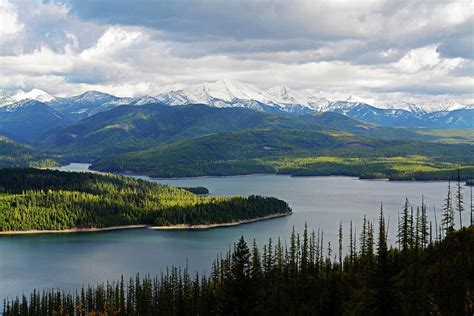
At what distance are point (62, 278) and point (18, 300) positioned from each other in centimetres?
2186

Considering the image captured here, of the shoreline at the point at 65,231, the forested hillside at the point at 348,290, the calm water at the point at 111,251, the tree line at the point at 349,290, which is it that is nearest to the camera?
the tree line at the point at 349,290

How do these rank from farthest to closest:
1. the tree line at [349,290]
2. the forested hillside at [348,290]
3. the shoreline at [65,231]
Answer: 1. the shoreline at [65,231]
2. the forested hillside at [348,290]
3. the tree line at [349,290]

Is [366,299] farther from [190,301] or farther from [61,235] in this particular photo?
[61,235]

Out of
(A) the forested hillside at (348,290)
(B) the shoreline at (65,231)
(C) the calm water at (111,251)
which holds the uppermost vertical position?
(A) the forested hillside at (348,290)

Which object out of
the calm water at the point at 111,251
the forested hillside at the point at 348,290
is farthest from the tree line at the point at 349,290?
the calm water at the point at 111,251

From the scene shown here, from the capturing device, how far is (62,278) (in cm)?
12888

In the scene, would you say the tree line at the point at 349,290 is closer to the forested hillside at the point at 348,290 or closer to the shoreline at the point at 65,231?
the forested hillside at the point at 348,290

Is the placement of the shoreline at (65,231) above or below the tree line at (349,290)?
below

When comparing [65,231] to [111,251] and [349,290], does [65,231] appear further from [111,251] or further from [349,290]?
[349,290]

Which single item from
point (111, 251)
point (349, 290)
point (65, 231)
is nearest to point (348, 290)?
point (349, 290)

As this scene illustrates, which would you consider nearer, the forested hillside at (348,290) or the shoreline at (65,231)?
the forested hillside at (348,290)

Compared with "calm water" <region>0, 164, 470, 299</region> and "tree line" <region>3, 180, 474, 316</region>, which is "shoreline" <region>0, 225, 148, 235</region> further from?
"tree line" <region>3, 180, 474, 316</region>

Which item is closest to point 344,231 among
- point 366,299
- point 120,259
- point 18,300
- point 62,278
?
point 120,259

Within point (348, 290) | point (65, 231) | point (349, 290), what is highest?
point (349, 290)
